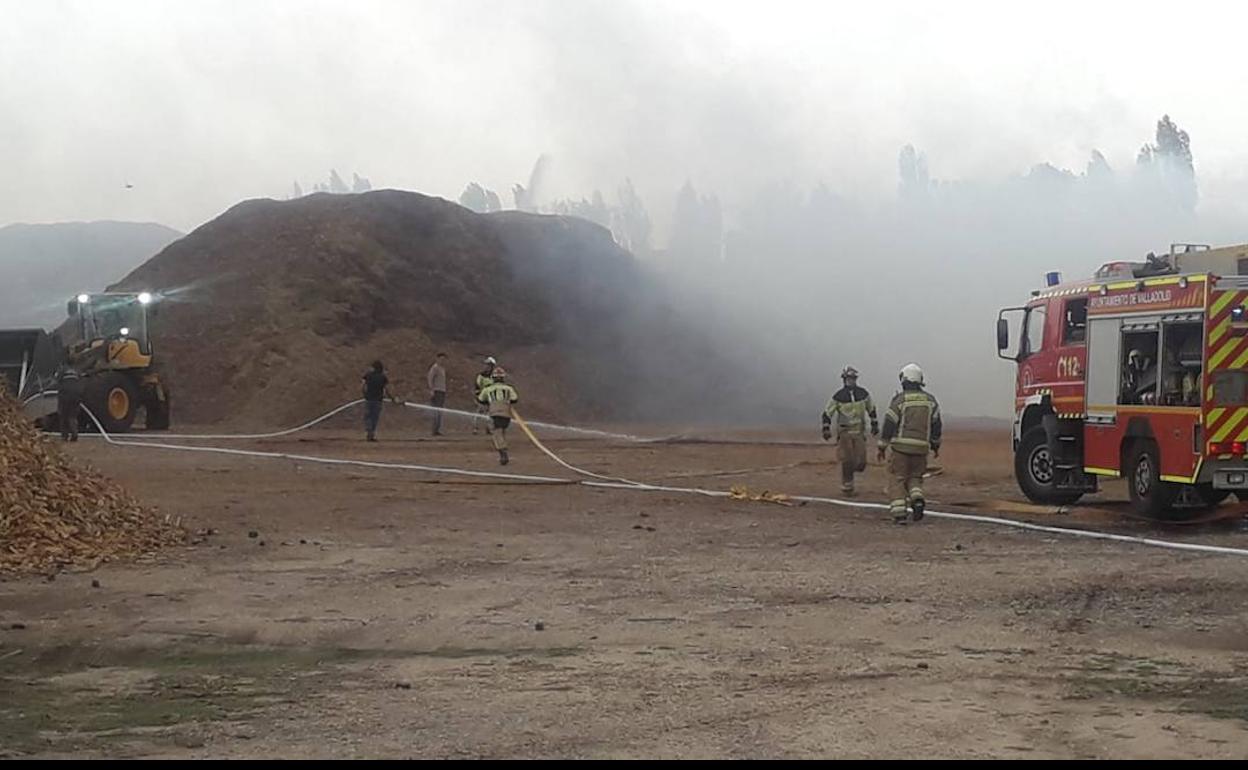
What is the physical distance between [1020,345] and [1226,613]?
968 cm

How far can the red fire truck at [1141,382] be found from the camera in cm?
Result: 1477

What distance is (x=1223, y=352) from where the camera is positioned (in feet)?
48.7

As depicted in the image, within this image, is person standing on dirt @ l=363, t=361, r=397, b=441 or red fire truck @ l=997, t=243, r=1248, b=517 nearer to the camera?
red fire truck @ l=997, t=243, r=1248, b=517

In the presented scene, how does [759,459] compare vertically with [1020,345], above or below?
below

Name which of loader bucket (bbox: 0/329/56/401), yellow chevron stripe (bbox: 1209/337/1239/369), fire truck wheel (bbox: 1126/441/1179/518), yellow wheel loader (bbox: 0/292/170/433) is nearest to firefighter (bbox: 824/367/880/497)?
fire truck wheel (bbox: 1126/441/1179/518)

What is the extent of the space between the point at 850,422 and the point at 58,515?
10.1m

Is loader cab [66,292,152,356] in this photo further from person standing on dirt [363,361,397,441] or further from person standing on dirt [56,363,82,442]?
person standing on dirt [363,361,397,441]

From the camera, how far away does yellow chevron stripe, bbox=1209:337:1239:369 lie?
1483 centimetres

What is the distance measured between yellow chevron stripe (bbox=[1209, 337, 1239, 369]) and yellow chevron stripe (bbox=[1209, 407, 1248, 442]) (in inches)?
20.7

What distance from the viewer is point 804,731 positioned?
648cm

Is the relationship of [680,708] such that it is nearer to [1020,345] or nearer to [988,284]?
[1020,345]

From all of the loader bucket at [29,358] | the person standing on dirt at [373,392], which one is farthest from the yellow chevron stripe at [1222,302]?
the loader bucket at [29,358]

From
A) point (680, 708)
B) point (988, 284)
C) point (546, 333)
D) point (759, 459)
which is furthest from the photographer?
point (546, 333)

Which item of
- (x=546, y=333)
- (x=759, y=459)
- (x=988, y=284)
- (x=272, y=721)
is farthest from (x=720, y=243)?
(x=272, y=721)
